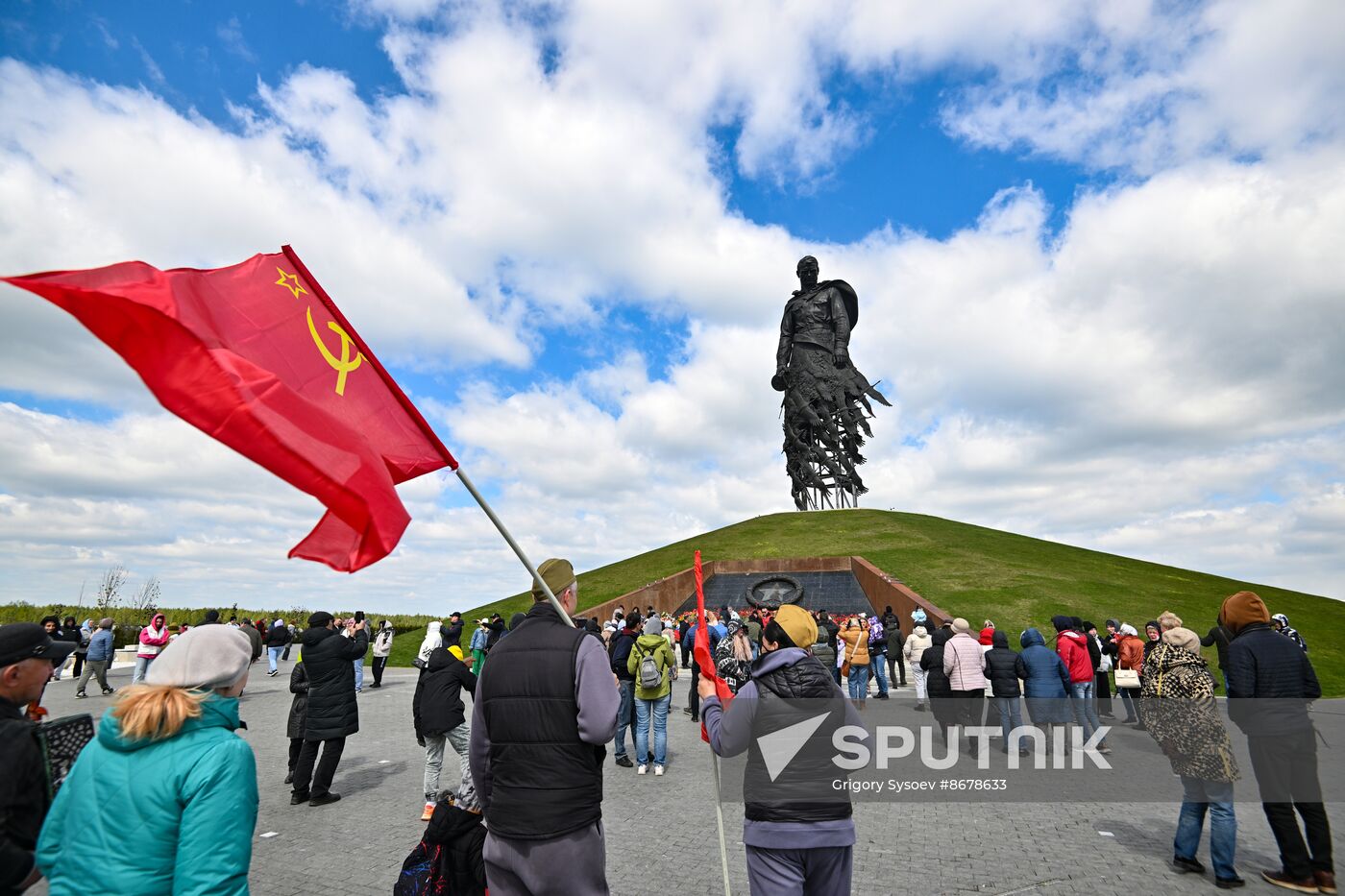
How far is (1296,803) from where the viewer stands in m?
5.48

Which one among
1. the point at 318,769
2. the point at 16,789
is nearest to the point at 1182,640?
the point at 16,789

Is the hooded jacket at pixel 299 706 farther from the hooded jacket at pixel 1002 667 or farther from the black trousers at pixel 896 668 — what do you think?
the black trousers at pixel 896 668

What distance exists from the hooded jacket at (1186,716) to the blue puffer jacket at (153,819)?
20.9 ft

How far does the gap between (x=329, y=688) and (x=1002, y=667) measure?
8.38 metres

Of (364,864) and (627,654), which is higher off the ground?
(627,654)

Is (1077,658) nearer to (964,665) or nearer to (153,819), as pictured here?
(964,665)

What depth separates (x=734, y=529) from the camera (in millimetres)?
37344

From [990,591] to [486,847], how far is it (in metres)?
24.4

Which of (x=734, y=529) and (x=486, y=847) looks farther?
(x=734, y=529)

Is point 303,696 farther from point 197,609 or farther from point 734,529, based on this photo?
point 197,609

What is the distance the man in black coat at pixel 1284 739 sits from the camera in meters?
5.40

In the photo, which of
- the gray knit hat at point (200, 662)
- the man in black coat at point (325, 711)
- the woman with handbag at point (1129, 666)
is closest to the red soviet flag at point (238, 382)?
the gray knit hat at point (200, 662)

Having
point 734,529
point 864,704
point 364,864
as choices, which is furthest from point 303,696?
point 734,529

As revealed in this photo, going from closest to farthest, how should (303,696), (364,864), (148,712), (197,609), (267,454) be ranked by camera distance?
(148,712) < (267,454) < (364,864) < (303,696) < (197,609)
